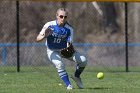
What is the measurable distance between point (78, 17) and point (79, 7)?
1.78 m

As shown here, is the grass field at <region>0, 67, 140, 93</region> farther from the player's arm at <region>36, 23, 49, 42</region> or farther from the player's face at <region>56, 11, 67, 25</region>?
the player's face at <region>56, 11, 67, 25</region>

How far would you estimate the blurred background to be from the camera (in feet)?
77.8

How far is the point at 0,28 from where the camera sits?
Result: 80.1 feet

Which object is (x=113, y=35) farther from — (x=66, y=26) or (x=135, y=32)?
(x=66, y=26)

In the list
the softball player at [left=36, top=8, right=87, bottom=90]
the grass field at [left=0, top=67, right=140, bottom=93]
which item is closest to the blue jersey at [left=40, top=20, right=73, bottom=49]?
the softball player at [left=36, top=8, right=87, bottom=90]

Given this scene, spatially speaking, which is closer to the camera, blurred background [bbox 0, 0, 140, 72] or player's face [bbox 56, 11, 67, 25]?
player's face [bbox 56, 11, 67, 25]

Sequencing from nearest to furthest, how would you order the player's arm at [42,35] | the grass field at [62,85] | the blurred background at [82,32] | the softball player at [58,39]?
the grass field at [62,85] < the player's arm at [42,35] < the softball player at [58,39] < the blurred background at [82,32]

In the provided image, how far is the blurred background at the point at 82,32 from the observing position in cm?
2370

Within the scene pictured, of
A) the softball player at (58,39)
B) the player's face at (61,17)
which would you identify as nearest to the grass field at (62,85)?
the softball player at (58,39)

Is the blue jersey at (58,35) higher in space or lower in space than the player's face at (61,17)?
lower

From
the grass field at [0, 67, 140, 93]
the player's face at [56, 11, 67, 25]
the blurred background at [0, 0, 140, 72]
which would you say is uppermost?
the player's face at [56, 11, 67, 25]

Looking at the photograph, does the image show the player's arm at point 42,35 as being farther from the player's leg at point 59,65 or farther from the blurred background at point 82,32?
the blurred background at point 82,32

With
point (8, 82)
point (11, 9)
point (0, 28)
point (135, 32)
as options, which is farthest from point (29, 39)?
point (8, 82)

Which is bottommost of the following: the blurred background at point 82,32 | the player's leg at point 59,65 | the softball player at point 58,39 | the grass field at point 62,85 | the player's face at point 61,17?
the blurred background at point 82,32
